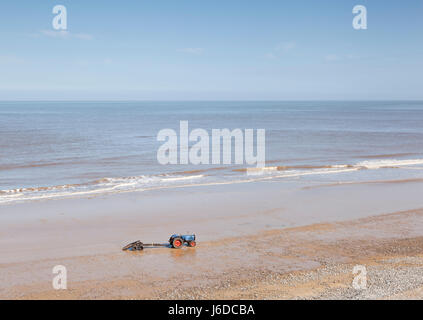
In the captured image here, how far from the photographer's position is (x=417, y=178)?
83.7 ft

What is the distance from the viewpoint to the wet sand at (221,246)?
1022cm

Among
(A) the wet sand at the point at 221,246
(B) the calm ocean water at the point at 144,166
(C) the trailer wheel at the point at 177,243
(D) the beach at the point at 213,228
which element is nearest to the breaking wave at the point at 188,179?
(B) the calm ocean water at the point at 144,166

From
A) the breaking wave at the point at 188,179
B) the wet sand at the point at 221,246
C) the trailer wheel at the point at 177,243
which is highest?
the breaking wave at the point at 188,179

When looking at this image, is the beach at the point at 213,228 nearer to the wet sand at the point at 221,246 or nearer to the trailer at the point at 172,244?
the wet sand at the point at 221,246

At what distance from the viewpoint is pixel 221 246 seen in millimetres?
13375

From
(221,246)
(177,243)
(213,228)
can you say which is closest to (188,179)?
(213,228)

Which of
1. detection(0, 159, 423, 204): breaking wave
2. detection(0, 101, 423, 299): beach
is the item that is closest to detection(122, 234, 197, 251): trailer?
Answer: detection(0, 101, 423, 299): beach

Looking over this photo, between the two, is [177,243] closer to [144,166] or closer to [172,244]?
[172,244]

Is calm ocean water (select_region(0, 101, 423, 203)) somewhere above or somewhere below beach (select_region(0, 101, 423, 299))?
above

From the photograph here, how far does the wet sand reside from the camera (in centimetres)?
1022

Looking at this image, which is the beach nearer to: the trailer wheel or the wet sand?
the wet sand
